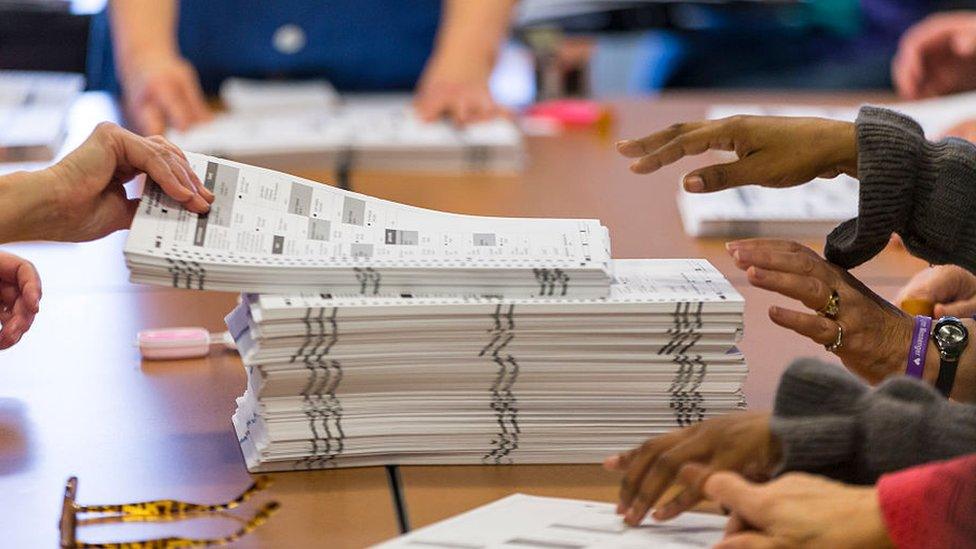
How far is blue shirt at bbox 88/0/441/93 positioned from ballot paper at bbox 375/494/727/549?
160cm

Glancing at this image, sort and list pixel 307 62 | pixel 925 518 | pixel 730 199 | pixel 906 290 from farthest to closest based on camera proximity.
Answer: pixel 307 62 → pixel 730 199 → pixel 906 290 → pixel 925 518

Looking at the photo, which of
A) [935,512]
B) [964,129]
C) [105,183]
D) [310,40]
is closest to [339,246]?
[105,183]

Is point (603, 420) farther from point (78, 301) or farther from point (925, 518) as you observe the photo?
point (78, 301)

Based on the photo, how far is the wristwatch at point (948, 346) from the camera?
3.97ft

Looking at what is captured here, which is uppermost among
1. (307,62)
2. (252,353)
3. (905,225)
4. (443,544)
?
(307,62)

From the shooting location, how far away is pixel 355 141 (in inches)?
77.3

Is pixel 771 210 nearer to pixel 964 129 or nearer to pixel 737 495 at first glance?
pixel 964 129

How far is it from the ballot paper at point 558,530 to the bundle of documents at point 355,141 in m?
1.04

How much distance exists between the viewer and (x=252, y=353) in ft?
3.26

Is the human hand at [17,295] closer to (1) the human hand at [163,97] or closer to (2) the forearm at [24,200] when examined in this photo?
(2) the forearm at [24,200]

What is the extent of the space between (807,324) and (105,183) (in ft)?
1.94

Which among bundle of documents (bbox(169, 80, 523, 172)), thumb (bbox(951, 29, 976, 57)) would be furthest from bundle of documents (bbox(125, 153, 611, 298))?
thumb (bbox(951, 29, 976, 57))

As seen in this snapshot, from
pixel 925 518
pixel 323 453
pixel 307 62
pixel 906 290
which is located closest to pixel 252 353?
pixel 323 453

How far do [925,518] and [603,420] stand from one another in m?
0.29
